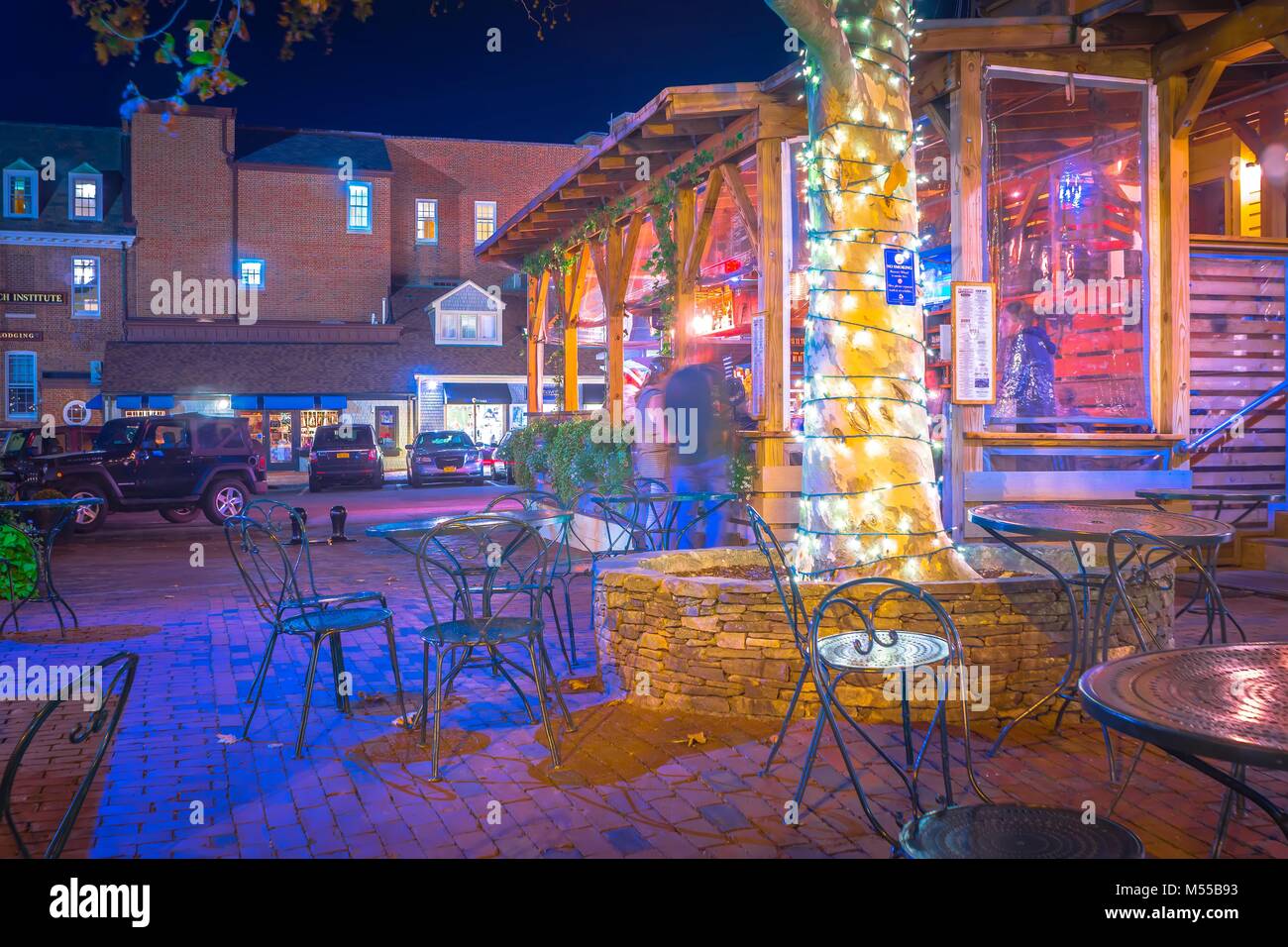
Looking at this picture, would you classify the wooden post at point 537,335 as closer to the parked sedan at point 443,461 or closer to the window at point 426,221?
the parked sedan at point 443,461

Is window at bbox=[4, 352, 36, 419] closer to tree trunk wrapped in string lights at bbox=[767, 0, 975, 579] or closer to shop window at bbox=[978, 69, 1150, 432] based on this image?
shop window at bbox=[978, 69, 1150, 432]

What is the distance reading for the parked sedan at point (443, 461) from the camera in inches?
990

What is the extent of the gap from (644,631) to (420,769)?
4.62ft

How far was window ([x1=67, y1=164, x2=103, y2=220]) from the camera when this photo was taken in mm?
32531

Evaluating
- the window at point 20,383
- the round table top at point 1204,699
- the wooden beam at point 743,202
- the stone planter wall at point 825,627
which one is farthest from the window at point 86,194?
the round table top at point 1204,699

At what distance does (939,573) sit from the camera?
5293 mm

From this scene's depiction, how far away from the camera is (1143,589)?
5.19m

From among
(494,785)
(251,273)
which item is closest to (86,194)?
(251,273)

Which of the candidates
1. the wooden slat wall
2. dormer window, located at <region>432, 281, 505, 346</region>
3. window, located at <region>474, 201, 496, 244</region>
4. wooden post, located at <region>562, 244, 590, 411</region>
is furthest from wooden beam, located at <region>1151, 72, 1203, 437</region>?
window, located at <region>474, 201, 496, 244</region>

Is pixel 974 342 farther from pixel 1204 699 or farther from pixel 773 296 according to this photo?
pixel 1204 699

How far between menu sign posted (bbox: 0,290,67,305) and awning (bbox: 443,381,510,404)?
1168 cm
